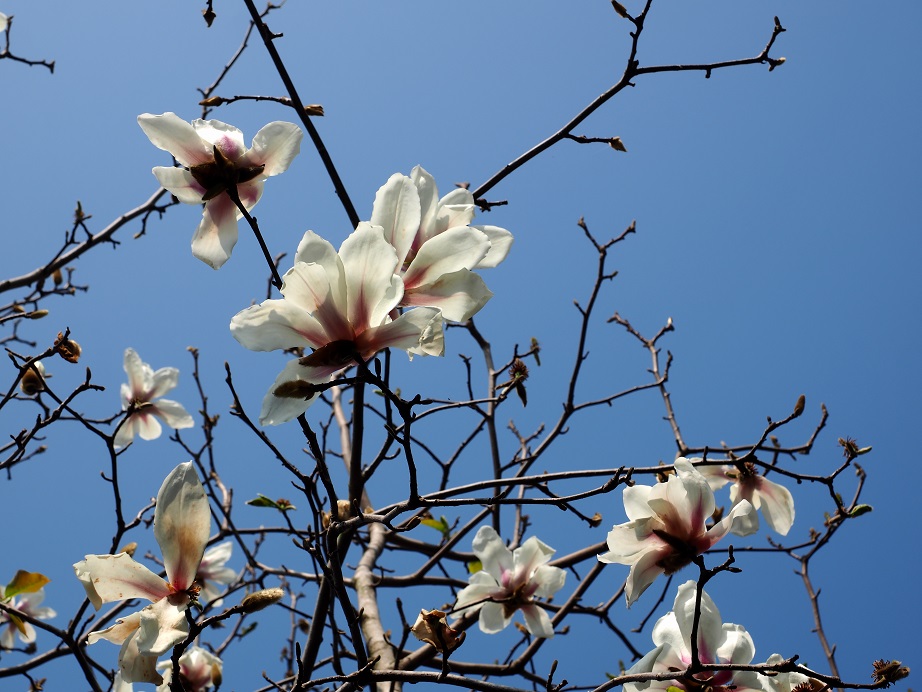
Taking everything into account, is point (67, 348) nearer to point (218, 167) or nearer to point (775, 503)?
point (218, 167)

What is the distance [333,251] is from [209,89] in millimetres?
2177

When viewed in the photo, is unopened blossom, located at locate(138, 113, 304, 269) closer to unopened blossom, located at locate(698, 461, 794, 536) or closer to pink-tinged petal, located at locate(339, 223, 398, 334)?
pink-tinged petal, located at locate(339, 223, 398, 334)

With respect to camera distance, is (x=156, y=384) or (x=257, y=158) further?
(x=156, y=384)

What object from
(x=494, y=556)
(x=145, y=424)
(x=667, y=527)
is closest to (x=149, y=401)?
(x=145, y=424)

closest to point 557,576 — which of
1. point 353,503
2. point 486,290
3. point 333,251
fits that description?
point 353,503

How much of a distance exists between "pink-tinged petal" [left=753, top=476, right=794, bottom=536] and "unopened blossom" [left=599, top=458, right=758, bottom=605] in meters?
0.47

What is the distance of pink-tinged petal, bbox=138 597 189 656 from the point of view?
2.99ft

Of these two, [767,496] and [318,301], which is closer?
[318,301]

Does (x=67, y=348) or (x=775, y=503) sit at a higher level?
(x=67, y=348)

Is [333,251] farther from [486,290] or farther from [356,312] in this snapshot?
[486,290]

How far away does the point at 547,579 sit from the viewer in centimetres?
208

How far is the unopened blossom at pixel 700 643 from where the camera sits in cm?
135

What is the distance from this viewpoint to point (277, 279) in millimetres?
1090

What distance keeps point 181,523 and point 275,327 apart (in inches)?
12.4
